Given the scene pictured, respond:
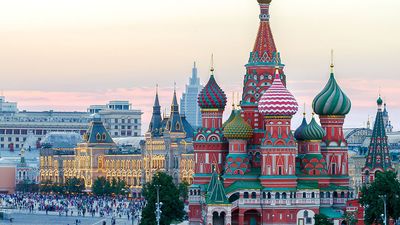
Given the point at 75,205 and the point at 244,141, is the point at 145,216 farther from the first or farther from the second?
Answer: the point at 75,205

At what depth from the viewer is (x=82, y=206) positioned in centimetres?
17388

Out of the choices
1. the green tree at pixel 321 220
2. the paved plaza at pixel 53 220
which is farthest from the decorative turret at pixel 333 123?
the paved plaza at pixel 53 220

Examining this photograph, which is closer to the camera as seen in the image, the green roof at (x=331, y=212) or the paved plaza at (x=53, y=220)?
the green roof at (x=331, y=212)

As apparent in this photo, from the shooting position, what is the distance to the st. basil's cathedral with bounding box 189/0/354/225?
12050cm

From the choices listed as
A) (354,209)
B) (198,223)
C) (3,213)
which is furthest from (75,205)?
(354,209)

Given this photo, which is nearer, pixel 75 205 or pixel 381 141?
pixel 381 141

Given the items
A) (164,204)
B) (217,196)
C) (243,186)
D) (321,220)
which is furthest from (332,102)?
(164,204)

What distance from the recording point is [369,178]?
12731 cm

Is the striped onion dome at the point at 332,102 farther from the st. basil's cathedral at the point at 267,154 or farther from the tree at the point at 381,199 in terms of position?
the tree at the point at 381,199

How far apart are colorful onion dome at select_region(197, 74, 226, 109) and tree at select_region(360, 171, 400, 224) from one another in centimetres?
1942

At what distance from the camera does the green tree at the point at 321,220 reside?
377 ft

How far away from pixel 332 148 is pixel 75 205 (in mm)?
58969

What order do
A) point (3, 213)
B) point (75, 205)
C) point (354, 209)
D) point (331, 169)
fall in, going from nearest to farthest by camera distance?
point (354, 209)
point (331, 169)
point (3, 213)
point (75, 205)

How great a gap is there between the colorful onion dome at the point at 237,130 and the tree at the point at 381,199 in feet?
46.5
